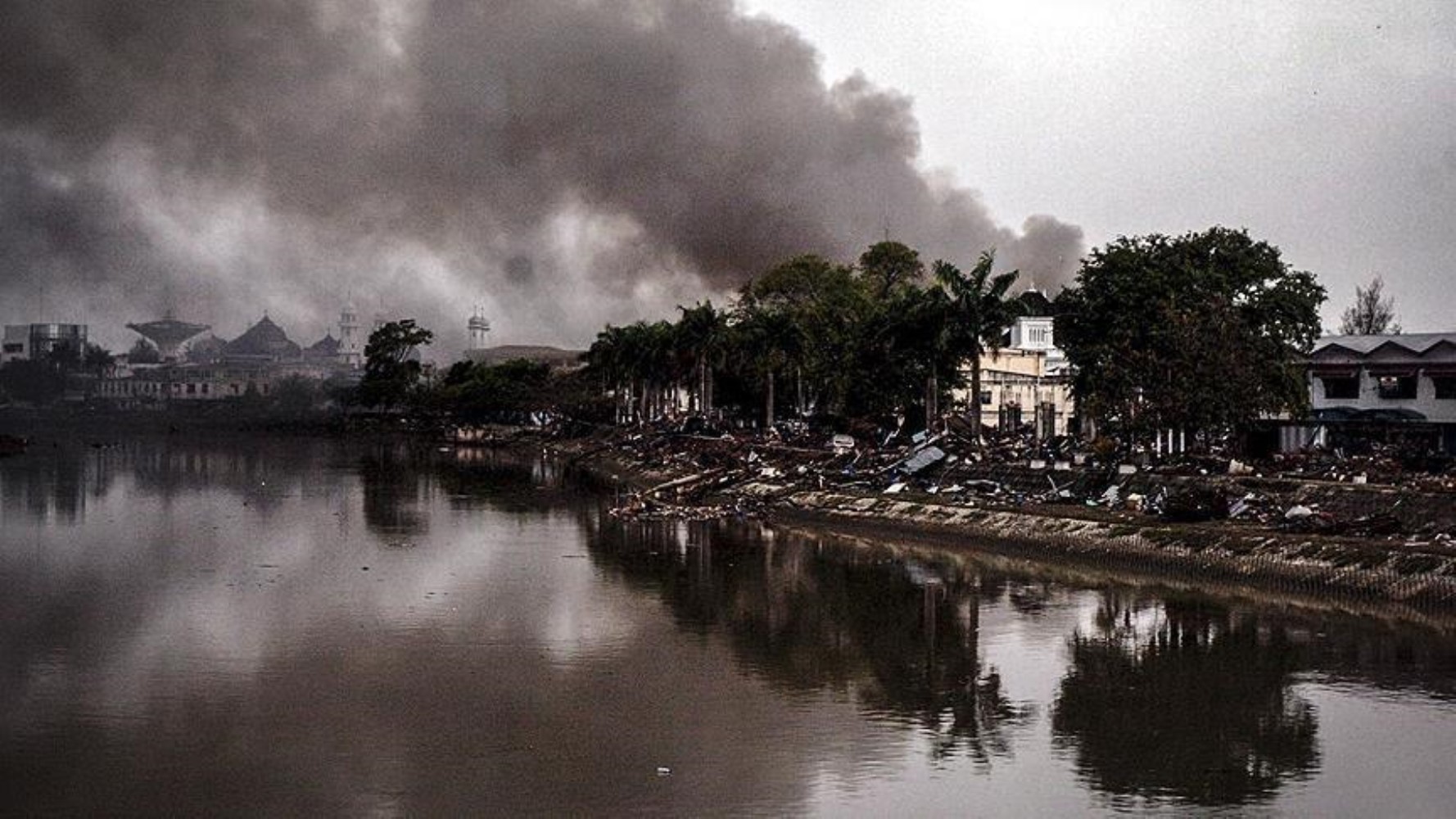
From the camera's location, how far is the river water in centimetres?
2597

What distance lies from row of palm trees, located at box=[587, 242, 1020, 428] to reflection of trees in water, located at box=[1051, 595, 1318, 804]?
35.1 m

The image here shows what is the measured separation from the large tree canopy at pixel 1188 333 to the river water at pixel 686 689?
13.0 meters

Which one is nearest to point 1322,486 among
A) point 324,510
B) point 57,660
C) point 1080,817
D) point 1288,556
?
point 1288,556

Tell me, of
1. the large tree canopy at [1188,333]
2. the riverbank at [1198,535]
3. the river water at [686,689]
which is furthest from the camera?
the large tree canopy at [1188,333]

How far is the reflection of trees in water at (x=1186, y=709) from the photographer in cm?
2734

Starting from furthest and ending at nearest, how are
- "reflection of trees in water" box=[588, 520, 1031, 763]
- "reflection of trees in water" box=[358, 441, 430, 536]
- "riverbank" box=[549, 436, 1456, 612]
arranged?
"reflection of trees in water" box=[358, 441, 430, 536], "riverbank" box=[549, 436, 1456, 612], "reflection of trees in water" box=[588, 520, 1031, 763]

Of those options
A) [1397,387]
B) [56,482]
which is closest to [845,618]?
[1397,387]

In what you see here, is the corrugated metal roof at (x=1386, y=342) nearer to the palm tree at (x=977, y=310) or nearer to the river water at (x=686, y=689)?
the palm tree at (x=977, y=310)

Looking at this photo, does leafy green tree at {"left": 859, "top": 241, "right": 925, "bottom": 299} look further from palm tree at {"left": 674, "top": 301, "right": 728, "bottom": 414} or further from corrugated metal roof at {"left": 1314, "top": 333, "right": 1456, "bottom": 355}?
corrugated metal roof at {"left": 1314, "top": 333, "right": 1456, "bottom": 355}

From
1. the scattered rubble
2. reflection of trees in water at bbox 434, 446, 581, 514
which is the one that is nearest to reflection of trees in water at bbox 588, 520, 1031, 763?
the scattered rubble

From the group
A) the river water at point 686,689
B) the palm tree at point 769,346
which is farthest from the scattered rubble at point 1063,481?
the palm tree at point 769,346

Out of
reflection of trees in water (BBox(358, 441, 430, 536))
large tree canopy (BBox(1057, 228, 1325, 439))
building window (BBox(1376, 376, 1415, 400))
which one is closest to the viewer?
large tree canopy (BBox(1057, 228, 1325, 439))

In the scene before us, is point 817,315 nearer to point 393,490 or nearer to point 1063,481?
point 393,490

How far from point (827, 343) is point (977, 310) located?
3135 centimetres
